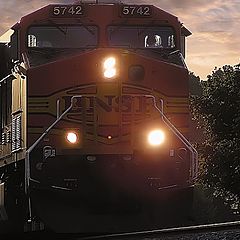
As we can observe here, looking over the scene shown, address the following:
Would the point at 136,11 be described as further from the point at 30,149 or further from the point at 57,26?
the point at 30,149

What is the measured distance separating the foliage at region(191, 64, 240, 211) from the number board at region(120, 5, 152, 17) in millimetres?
24715

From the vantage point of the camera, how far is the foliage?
36.6 metres

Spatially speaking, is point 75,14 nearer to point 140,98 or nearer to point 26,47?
point 26,47

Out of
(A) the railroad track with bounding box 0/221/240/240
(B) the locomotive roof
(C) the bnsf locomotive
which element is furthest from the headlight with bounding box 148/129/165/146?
(B) the locomotive roof

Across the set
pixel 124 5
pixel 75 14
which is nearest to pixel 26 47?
pixel 75 14

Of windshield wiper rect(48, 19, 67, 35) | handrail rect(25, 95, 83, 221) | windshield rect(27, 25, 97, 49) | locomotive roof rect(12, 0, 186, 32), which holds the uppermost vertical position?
locomotive roof rect(12, 0, 186, 32)

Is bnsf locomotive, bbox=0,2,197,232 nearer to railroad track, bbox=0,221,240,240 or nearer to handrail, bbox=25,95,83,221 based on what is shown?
handrail, bbox=25,95,83,221

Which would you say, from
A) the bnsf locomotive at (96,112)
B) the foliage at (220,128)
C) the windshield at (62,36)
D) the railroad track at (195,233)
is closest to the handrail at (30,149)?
the bnsf locomotive at (96,112)

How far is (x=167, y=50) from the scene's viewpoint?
11922mm

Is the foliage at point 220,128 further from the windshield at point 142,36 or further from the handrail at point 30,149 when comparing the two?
the handrail at point 30,149

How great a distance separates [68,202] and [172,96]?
8.14 ft

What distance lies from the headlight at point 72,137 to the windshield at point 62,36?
5.29ft

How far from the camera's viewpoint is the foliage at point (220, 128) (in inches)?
1442

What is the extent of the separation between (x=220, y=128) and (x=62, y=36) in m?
29.4
